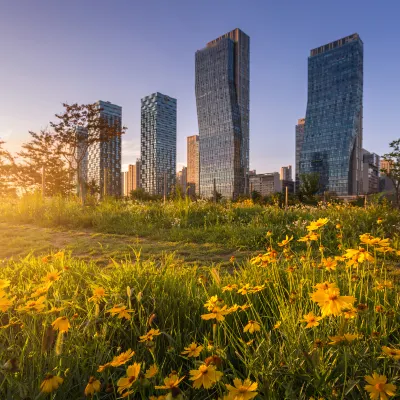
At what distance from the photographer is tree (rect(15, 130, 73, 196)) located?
1341 centimetres

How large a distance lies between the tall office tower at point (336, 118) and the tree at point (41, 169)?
65.9 meters

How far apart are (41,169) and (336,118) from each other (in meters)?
77.2

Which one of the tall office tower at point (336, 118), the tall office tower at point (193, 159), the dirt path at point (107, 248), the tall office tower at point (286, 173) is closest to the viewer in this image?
the dirt path at point (107, 248)

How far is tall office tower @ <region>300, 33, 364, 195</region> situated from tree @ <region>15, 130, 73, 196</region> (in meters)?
65.9

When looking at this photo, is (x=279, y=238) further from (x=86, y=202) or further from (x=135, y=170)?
(x=135, y=170)

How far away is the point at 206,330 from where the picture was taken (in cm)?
138

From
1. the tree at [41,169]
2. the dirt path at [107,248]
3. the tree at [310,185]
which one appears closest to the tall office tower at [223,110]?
the tree at [310,185]

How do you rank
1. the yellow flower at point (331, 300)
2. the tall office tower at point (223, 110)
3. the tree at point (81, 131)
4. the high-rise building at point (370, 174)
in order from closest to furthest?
1. the yellow flower at point (331, 300)
2. the tree at point (81, 131)
3. the high-rise building at point (370, 174)
4. the tall office tower at point (223, 110)

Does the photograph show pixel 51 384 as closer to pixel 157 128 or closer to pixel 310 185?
pixel 310 185

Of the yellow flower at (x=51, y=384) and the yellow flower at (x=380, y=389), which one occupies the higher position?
the yellow flower at (x=380, y=389)

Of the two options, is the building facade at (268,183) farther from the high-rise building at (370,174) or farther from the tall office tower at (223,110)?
the high-rise building at (370,174)

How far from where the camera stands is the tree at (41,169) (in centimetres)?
1341

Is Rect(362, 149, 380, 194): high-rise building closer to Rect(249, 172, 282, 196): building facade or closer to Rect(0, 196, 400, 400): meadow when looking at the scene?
Rect(249, 172, 282, 196): building facade

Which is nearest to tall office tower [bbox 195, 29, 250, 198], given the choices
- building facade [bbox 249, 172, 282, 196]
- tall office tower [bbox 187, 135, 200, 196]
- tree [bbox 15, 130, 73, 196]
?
building facade [bbox 249, 172, 282, 196]
